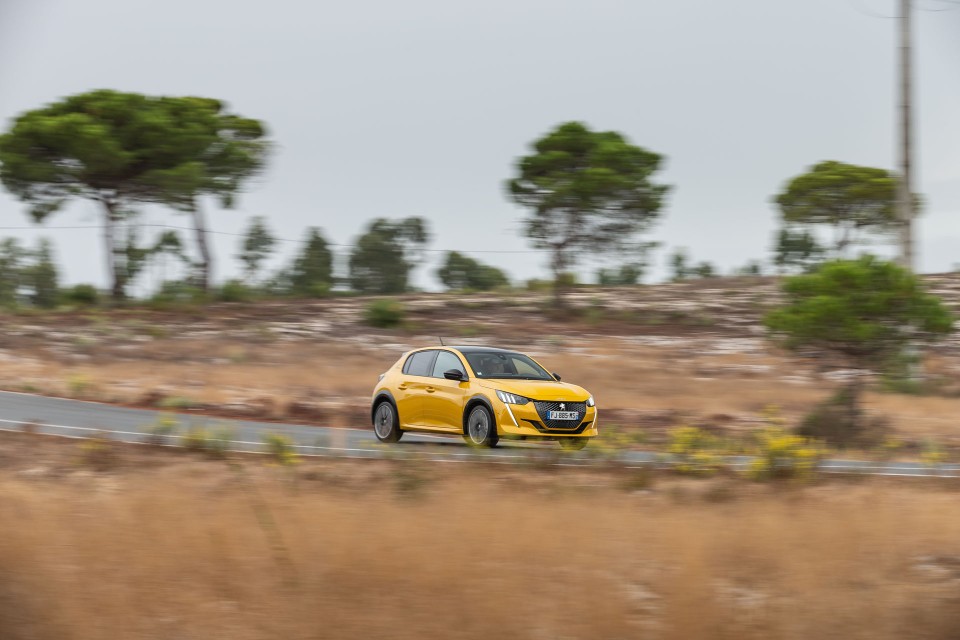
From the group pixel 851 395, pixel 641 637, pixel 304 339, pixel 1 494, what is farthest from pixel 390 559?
pixel 304 339

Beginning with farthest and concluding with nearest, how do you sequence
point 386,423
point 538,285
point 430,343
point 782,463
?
point 538,285 → point 430,343 → point 386,423 → point 782,463

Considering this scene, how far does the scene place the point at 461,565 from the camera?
693cm

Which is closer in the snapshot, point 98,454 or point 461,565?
point 461,565

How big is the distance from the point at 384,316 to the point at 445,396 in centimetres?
2672

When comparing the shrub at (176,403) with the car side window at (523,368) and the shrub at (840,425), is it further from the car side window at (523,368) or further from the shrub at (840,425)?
the shrub at (840,425)

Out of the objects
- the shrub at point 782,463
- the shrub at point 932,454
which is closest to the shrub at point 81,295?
the shrub at point 932,454

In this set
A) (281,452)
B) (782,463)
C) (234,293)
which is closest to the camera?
(782,463)

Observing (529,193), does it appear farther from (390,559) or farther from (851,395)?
(390,559)

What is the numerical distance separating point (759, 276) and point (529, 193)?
86.2 ft

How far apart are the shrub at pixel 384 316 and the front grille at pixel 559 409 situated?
27.1m

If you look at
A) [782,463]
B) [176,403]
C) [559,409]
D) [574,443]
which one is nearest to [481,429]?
[559,409]

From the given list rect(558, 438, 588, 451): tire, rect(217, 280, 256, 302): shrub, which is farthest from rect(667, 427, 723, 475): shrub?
rect(217, 280, 256, 302): shrub

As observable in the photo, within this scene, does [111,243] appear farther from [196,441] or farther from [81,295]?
[196,441]

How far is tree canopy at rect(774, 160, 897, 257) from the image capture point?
50.2 m
